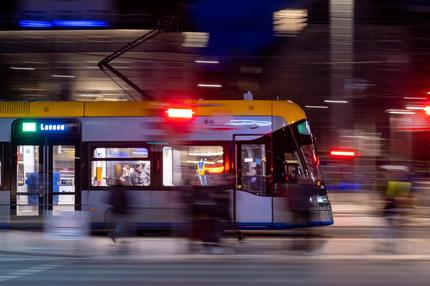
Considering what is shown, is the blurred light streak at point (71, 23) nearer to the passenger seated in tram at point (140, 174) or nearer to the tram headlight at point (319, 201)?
the passenger seated in tram at point (140, 174)

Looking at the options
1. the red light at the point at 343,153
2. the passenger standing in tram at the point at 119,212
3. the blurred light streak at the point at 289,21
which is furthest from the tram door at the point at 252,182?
the blurred light streak at the point at 289,21

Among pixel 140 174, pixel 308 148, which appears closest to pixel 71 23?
pixel 140 174

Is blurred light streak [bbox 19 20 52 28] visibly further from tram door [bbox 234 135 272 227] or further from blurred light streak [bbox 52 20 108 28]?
tram door [bbox 234 135 272 227]

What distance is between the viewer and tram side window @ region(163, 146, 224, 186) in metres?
14.1

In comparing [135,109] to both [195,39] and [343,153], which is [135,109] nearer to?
[343,153]

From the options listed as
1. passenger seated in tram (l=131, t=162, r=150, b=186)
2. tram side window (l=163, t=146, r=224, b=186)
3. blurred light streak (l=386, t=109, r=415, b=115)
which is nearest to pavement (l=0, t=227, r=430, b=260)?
passenger seated in tram (l=131, t=162, r=150, b=186)

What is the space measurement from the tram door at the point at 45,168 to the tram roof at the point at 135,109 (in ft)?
1.03

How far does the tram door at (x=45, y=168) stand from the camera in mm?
14336

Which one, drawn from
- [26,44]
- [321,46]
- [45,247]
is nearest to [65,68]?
[26,44]

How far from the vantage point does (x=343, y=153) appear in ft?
78.7

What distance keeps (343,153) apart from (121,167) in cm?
1227

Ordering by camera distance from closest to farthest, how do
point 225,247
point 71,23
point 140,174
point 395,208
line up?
point 225,247
point 395,208
point 140,174
point 71,23

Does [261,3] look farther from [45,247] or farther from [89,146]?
[45,247]

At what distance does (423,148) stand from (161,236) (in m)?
15.0
